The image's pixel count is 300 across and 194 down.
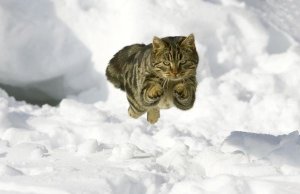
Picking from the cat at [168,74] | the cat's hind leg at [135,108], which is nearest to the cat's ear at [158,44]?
the cat at [168,74]

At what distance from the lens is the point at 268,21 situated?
761 centimetres

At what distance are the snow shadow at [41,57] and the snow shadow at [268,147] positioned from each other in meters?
2.48

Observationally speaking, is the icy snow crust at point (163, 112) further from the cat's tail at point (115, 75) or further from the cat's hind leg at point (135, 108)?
the cat's tail at point (115, 75)

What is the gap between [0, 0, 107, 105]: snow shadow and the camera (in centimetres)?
676

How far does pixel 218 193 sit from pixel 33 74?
370 centimetres

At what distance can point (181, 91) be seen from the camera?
3914 millimetres

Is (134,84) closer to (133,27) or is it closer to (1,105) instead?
(1,105)

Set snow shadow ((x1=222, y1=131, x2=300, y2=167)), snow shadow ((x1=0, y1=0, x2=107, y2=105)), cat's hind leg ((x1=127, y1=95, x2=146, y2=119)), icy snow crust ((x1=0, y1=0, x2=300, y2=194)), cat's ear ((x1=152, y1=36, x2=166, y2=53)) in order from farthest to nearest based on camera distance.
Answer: snow shadow ((x1=0, y1=0, x2=107, y2=105)) < cat's hind leg ((x1=127, y1=95, x2=146, y2=119)) < snow shadow ((x1=222, y1=131, x2=300, y2=167)) < cat's ear ((x1=152, y1=36, x2=166, y2=53)) < icy snow crust ((x1=0, y1=0, x2=300, y2=194))

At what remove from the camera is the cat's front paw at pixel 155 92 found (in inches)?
153

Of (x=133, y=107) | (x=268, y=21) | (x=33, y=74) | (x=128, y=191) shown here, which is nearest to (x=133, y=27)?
Answer: (x=33, y=74)

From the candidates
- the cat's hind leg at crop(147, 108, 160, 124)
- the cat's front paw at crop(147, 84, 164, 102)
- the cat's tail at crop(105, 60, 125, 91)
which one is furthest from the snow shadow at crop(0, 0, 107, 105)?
the cat's front paw at crop(147, 84, 164, 102)

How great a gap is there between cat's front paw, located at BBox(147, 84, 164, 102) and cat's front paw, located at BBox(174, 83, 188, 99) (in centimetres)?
8

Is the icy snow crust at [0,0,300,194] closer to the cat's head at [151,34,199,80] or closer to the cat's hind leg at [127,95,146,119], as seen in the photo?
the cat's hind leg at [127,95,146,119]

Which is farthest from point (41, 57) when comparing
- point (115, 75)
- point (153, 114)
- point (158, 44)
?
point (158, 44)
